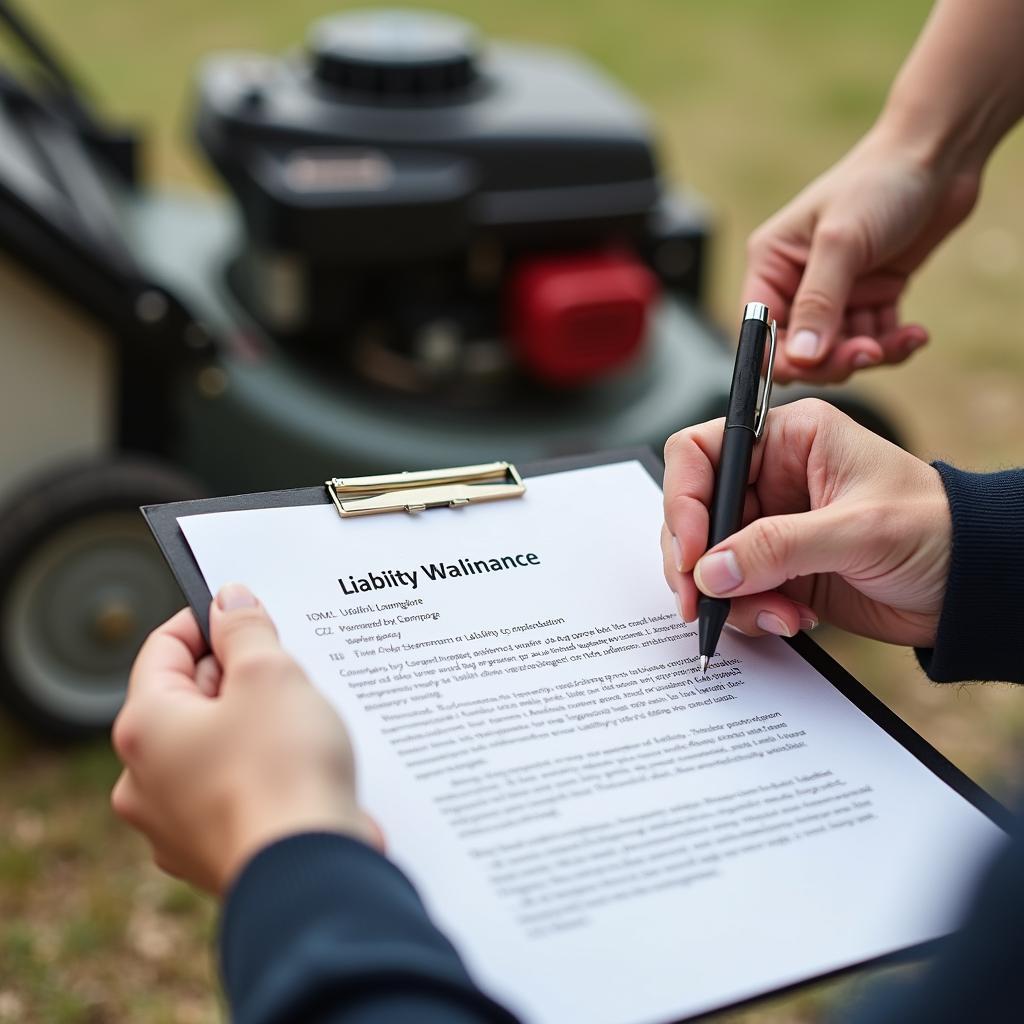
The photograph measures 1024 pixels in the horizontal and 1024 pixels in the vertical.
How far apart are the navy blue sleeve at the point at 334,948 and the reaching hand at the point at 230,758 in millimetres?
15

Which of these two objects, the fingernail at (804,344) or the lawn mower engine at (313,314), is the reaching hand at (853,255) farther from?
the lawn mower engine at (313,314)

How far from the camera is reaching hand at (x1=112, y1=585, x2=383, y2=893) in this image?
0.52 metres

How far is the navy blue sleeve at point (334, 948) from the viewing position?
1.47 ft

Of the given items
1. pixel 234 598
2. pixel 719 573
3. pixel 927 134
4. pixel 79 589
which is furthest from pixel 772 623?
pixel 79 589

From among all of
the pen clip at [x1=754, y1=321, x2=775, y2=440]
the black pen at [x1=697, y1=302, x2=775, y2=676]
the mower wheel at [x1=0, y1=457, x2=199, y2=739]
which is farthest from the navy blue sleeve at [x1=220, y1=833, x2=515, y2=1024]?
the mower wheel at [x1=0, y1=457, x2=199, y2=739]

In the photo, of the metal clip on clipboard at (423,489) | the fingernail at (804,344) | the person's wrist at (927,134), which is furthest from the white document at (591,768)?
the person's wrist at (927,134)

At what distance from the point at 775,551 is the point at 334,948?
12.2 inches

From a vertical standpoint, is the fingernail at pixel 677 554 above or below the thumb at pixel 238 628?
below

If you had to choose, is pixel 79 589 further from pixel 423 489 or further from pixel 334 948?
pixel 334 948

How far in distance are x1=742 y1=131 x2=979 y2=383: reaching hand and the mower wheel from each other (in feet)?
2.48

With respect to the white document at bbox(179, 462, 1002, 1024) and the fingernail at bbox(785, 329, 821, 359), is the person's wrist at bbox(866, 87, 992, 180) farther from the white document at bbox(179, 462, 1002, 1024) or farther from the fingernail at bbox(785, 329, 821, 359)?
the white document at bbox(179, 462, 1002, 1024)

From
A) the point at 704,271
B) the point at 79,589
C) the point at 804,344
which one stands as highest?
the point at 804,344

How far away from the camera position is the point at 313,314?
1629mm

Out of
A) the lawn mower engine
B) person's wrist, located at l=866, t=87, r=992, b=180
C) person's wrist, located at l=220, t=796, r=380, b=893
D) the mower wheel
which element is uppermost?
person's wrist, located at l=866, t=87, r=992, b=180
